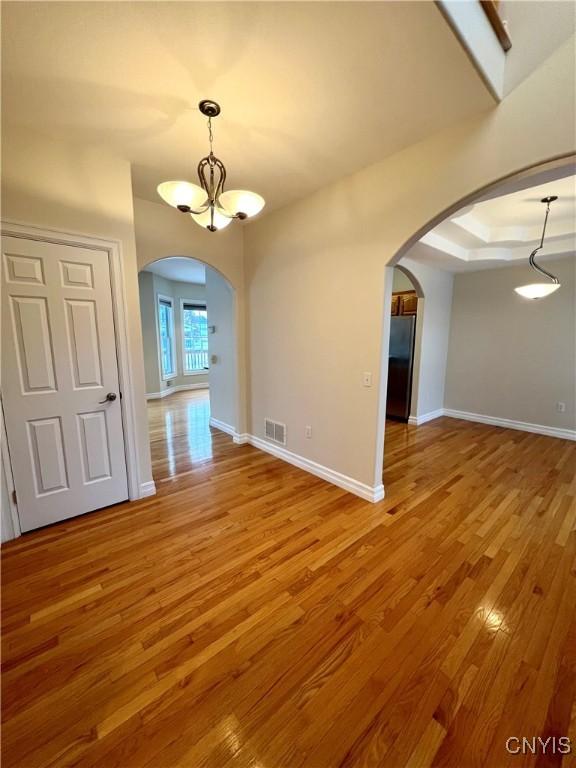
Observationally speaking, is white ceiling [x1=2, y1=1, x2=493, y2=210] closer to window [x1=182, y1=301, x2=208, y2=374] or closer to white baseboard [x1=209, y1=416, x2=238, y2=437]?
white baseboard [x1=209, y1=416, x2=238, y2=437]

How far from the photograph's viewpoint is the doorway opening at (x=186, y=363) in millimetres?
3911

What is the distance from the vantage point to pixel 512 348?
4723 mm

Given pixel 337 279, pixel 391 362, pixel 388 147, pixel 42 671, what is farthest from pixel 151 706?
pixel 391 362

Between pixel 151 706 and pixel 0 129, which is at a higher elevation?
pixel 0 129

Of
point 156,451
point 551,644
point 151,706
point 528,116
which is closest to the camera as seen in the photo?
point 151,706

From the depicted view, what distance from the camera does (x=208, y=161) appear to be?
71.5 inches

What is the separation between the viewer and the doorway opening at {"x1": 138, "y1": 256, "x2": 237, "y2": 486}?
3.91m

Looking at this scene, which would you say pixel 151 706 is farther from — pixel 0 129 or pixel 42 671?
pixel 0 129

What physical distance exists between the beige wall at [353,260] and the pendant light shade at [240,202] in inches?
44.2

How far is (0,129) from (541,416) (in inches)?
262

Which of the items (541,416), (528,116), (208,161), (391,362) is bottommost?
(541,416)

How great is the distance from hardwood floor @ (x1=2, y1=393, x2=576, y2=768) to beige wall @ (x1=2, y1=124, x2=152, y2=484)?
1.33m

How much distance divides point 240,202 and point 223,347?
2.57 m

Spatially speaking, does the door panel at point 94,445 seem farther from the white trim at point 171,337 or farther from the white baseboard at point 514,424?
the white baseboard at point 514,424
